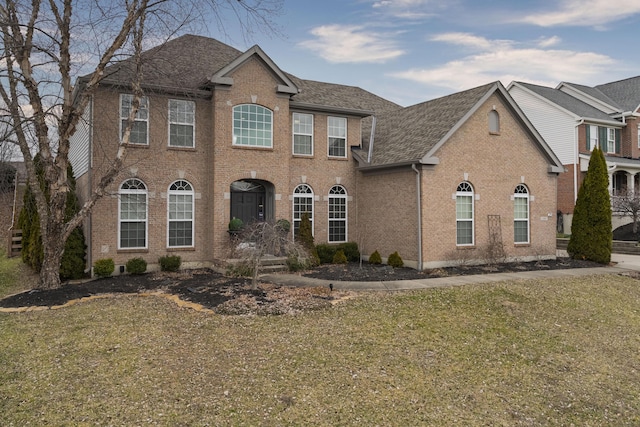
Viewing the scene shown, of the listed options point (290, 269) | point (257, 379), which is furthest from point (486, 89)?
point (257, 379)

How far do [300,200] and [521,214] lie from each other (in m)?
9.57

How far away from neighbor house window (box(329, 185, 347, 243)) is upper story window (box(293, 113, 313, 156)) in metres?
2.08

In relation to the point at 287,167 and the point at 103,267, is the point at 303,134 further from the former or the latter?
the point at 103,267

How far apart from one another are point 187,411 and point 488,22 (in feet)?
49.9

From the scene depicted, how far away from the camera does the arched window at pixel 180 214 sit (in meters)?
16.2

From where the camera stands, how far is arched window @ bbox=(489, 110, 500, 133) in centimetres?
1792

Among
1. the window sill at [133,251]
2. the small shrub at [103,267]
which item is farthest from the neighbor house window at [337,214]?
the small shrub at [103,267]

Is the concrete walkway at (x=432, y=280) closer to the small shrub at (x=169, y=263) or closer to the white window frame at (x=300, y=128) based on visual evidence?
the small shrub at (x=169, y=263)

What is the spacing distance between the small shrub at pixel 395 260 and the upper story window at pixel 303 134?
5588mm

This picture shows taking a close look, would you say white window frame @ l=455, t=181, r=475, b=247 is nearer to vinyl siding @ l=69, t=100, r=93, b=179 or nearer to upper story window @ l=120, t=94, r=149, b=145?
upper story window @ l=120, t=94, r=149, b=145

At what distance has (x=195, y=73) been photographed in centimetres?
1716

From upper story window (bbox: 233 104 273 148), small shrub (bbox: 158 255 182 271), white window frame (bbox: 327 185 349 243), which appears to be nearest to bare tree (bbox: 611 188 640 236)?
white window frame (bbox: 327 185 349 243)

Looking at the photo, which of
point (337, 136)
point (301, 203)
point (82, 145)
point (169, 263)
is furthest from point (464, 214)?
point (82, 145)

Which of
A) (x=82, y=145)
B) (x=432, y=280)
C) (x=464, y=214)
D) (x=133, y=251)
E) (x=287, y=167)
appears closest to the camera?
(x=432, y=280)
